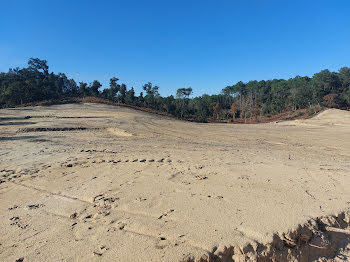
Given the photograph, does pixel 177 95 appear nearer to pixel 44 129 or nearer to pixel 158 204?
pixel 44 129

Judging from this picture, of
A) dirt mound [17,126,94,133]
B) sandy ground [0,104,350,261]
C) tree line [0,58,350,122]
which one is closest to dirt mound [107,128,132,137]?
dirt mound [17,126,94,133]

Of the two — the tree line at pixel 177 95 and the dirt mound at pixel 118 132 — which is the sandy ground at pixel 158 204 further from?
the tree line at pixel 177 95

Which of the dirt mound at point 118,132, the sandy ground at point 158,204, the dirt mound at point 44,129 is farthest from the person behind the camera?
the dirt mound at point 44,129

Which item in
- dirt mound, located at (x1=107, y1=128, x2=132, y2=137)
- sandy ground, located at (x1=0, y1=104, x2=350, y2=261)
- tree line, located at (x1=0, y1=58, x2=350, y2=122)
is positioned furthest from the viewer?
tree line, located at (x1=0, y1=58, x2=350, y2=122)

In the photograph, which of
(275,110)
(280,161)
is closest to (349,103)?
(275,110)

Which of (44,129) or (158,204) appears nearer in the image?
(158,204)

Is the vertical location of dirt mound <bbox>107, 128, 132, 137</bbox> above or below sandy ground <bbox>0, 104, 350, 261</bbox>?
below

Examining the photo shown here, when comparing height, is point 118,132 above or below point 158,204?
below

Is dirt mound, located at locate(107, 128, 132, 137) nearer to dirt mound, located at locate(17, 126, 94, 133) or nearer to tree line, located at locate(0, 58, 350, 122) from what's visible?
dirt mound, located at locate(17, 126, 94, 133)

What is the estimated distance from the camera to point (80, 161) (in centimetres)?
645

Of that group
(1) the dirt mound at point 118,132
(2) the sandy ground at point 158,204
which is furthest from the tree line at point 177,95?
(2) the sandy ground at point 158,204

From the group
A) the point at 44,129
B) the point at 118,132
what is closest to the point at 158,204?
the point at 118,132

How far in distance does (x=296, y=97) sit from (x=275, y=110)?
5.72 metres

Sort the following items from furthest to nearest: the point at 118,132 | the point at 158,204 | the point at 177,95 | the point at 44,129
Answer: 1. the point at 177,95
2. the point at 44,129
3. the point at 118,132
4. the point at 158,204
